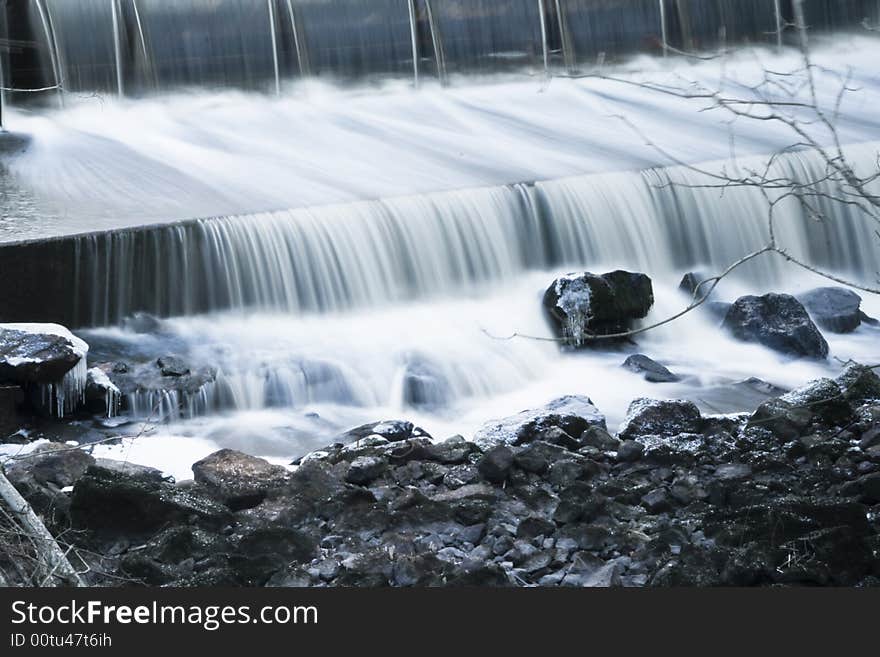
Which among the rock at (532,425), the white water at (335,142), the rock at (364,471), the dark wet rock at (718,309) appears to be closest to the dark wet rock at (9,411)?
the white water at (335,142)

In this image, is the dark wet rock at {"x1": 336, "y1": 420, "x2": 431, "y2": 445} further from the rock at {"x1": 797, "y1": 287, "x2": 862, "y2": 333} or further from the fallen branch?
the rock at {"x1": 797, "y1": 287, "x2": 862, "y2": 333}

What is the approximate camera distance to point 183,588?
600cm

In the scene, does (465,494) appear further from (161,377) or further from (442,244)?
(442,244)

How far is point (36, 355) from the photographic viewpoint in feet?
29.9

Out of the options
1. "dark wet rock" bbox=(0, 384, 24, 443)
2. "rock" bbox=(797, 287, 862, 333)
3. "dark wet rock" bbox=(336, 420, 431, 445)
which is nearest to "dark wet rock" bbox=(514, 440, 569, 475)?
"dark wet rock" bbox=(336, 420, 431, 445)

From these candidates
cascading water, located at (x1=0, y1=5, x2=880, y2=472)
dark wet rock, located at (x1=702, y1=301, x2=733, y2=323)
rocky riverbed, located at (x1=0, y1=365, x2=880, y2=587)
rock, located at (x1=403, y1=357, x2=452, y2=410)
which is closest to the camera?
rocky riverbed, located at (x1=0, y1=365, x2=880, y2=587)

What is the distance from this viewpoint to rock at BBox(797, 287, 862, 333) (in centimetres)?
1202

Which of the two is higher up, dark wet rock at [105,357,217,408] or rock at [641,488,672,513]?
dark wet rock at [105,357,217,408]

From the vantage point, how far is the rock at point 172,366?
32.2 feet

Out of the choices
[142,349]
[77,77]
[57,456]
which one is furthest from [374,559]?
[77,77]

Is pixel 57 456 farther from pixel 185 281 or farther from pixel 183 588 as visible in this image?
pixel 185 281

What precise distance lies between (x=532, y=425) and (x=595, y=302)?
2.99 m

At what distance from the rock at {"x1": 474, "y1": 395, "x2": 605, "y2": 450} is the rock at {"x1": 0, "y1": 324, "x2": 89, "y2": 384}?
2.82 metres

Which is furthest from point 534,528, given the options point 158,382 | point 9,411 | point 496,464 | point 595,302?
point 595,302
